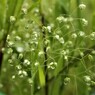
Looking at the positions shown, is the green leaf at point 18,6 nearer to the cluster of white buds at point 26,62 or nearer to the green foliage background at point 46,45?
the green foliage background at point 46,45

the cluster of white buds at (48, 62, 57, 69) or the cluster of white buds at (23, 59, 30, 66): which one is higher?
the cluster of white buds at (23, 59, 30, 66)

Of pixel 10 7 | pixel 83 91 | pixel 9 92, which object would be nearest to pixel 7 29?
pixel 10 7

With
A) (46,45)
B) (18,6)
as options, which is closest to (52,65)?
(46,45)

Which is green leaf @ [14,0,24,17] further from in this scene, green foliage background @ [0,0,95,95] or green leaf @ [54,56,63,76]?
green leaf @ [54,56,63,76]

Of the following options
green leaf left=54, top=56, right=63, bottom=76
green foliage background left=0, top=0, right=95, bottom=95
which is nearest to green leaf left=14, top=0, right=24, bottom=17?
green foliage background left=0, top=0, right=95, bottom=95

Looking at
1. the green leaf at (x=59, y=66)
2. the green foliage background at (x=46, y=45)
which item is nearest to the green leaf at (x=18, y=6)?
the green foliage background at (x=46, y=45)

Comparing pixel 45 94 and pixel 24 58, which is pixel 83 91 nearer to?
pixel 45 94

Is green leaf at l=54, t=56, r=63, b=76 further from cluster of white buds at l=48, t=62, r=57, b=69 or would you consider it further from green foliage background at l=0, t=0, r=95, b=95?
cluster of white buds at l=48, t=62, r=57, b=69

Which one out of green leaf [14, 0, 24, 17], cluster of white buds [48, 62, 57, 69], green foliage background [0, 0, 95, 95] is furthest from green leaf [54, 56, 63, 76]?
green leaf [14, 0, 24, 17]

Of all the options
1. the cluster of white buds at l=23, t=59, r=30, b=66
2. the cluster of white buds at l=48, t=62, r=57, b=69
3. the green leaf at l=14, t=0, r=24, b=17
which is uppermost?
the green leaf at l=14, t=0, r=24, b=17

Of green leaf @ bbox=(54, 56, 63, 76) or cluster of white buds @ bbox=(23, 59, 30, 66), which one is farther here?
green leaf @ bbox=(54, 56, 63, 76)
